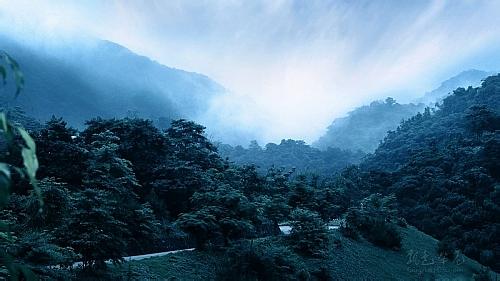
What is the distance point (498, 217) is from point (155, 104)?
96.5 m

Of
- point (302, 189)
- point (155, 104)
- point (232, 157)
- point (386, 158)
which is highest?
point (155, 104)

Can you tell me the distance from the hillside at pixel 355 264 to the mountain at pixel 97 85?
53.2 m

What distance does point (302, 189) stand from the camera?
29.4 m

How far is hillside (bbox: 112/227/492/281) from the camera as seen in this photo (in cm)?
1592

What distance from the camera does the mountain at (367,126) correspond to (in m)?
143

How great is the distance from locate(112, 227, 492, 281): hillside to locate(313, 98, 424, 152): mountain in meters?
109

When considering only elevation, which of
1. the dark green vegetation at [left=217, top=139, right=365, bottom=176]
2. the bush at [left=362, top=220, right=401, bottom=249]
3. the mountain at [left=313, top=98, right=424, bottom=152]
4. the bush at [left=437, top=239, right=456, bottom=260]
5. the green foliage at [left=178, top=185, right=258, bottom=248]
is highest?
the mountain at [left=313, top=98, right=424, bottom=152]

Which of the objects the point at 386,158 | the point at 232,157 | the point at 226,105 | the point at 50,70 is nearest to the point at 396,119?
the point at 226,105

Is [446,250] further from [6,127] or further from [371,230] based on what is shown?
[6,127]

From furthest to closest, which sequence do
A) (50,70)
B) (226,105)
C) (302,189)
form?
(226,105) < (50,70) < (302,189)

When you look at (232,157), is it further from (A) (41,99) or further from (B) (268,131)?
(B) (268,131)

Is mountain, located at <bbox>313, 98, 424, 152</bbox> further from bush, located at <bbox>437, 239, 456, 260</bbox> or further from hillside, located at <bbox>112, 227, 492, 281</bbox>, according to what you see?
hillside, located at <bbox>112, 227, 492, 281</bbox>

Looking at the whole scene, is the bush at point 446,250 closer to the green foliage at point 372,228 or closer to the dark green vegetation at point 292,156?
the green foliage at point 372,228

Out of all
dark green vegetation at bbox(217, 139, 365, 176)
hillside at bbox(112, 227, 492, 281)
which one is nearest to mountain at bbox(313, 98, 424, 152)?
dark green vegetation at bbox(217, 139, 365, 176)
